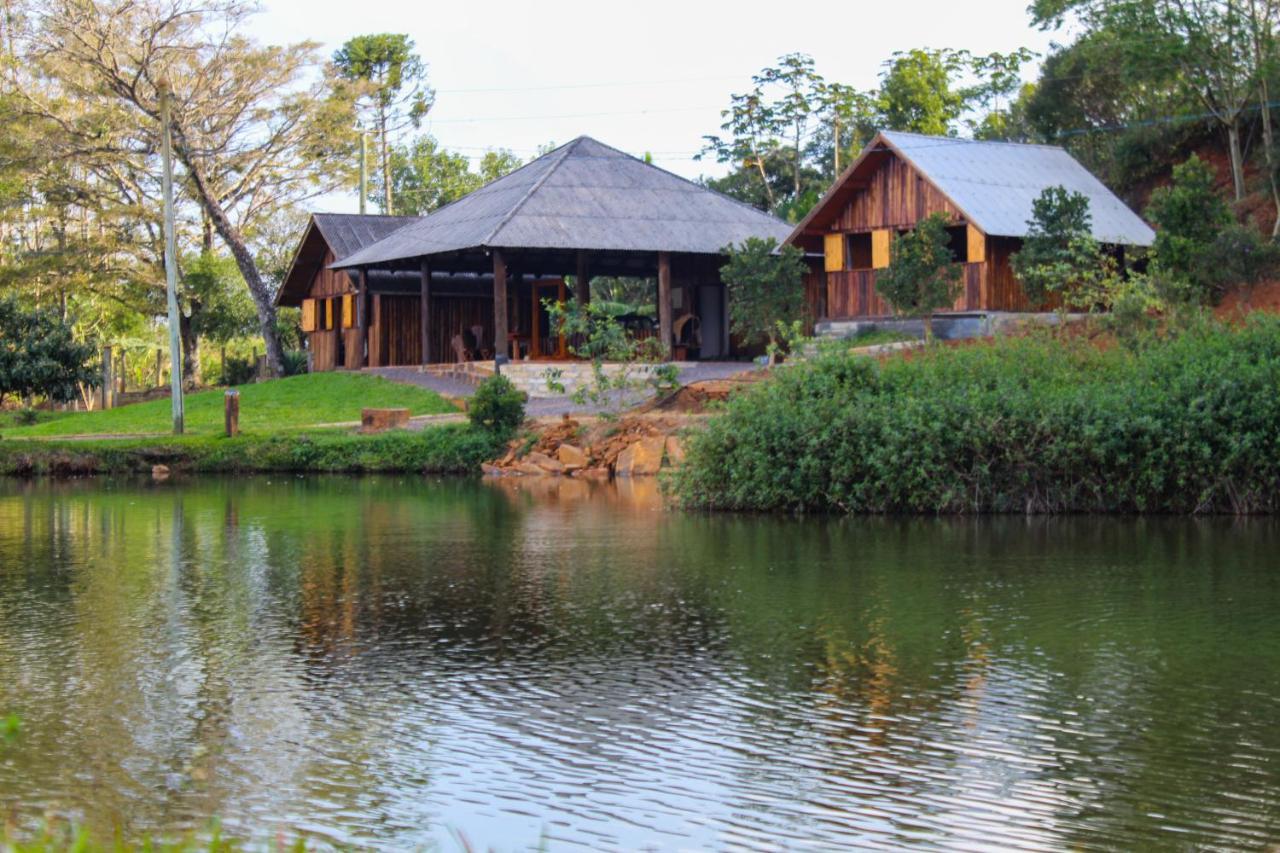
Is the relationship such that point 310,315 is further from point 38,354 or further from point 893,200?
point 893,200

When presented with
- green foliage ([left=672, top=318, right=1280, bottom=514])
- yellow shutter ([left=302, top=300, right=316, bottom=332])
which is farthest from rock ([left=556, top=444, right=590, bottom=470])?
yellow shutter ([left=302, top=300, right=316, bottom=332])

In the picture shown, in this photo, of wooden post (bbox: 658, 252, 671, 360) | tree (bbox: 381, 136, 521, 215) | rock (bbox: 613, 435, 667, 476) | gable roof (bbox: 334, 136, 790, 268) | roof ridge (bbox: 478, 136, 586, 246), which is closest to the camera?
rock (bbox: 613, 435, 667, 476)

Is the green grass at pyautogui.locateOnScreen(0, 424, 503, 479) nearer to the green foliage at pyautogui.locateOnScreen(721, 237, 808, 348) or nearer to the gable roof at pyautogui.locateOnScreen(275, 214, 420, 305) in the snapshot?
the green foliage at pyautogui.locateOnScreen(721, 237, 808, 348)

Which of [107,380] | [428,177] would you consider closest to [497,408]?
[107,380]

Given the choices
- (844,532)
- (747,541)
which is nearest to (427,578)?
(747,541)

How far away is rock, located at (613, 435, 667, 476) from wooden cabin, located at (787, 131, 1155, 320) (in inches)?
407

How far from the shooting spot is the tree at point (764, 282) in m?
36.9

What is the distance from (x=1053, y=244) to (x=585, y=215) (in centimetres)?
1207

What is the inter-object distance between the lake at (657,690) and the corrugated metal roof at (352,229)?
3058cm

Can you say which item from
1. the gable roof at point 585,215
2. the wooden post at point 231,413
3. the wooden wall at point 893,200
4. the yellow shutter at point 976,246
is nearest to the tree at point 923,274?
the yellow shutter at point 976,246

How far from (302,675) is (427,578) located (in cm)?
484

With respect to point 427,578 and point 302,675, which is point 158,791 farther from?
point 427,578

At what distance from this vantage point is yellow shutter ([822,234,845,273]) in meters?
40.8

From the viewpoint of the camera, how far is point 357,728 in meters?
8.95
